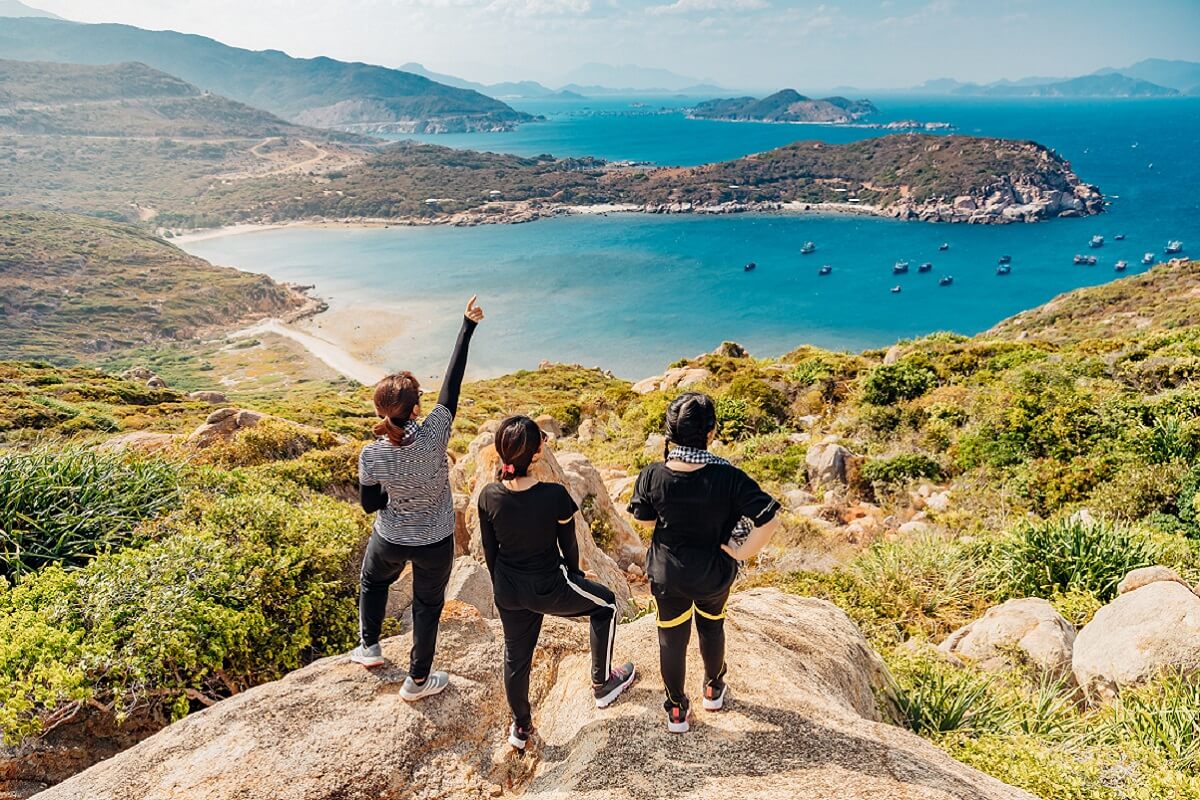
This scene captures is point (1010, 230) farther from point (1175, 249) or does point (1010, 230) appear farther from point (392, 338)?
point (392, 338)

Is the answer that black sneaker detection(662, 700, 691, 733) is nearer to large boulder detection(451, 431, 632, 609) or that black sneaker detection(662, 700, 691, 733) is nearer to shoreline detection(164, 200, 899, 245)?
large boulder detection(451, 431, 632, 609)

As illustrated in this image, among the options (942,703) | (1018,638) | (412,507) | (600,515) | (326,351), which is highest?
(412,507)

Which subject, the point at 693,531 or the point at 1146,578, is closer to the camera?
the point at 693,531

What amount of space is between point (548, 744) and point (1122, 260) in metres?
111

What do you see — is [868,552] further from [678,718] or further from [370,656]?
[370,656]

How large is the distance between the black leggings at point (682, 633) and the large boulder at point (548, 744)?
309 millimetres

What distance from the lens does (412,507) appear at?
162 inches

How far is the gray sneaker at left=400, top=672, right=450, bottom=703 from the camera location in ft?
13.7

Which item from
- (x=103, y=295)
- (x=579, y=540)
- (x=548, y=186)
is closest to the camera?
(x=579, y=540)

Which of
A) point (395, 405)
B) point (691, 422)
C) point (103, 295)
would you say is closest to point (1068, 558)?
point (691, 422)

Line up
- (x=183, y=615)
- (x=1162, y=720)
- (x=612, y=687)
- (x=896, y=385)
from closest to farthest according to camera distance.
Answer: (x=612, y=687)
(x=183, y=615)
(x=1162, y=720)
(x=896, y=385)

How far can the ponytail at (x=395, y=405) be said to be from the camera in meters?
3.91

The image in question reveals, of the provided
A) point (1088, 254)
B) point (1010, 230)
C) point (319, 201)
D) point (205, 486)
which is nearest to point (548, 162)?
point (319, 201)

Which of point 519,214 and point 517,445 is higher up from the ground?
point 519,214
